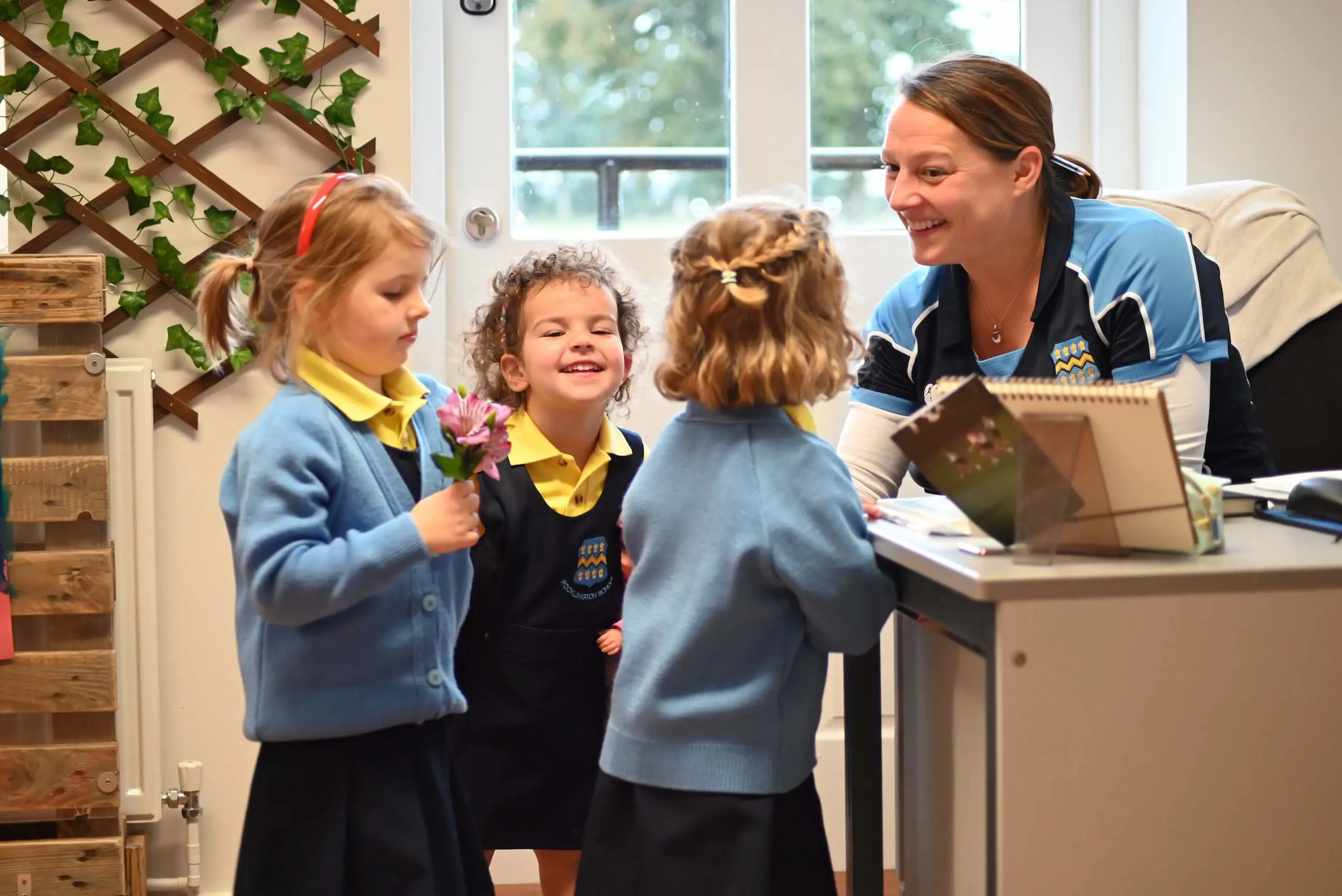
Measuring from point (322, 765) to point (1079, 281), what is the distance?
0.97m

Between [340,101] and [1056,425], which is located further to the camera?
[340,101]

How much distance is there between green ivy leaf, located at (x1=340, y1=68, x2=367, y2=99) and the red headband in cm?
82

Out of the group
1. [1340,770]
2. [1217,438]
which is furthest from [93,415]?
[1340,770]

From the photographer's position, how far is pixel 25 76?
1.92 meters

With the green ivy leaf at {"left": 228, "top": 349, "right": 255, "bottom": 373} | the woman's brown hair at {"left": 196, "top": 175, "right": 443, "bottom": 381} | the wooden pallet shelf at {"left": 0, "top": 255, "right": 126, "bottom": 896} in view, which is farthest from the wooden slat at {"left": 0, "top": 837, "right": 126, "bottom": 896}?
the woman's brown hair at {"left": 196, "top": 175, "right": 443, "bottom": 381}

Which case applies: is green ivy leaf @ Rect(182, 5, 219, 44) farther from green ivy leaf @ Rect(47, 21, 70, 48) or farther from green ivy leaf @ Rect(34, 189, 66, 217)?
green ivy leaf @ Rect(34, 189, 66, 217)

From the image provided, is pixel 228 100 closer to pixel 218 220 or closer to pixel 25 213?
pixel 218 220

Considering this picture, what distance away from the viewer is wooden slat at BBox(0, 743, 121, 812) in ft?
5.96

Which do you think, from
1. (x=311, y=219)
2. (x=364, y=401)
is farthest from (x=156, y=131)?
(x=364, y=401)

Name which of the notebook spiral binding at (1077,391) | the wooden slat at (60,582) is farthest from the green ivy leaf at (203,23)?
the notebook spiral binding at (1077,391)

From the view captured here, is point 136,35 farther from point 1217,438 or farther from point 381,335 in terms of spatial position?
point 1217,438

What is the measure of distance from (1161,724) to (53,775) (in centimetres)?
152

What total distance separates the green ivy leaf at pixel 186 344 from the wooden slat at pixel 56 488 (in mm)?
204

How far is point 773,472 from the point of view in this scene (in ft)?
3.54
